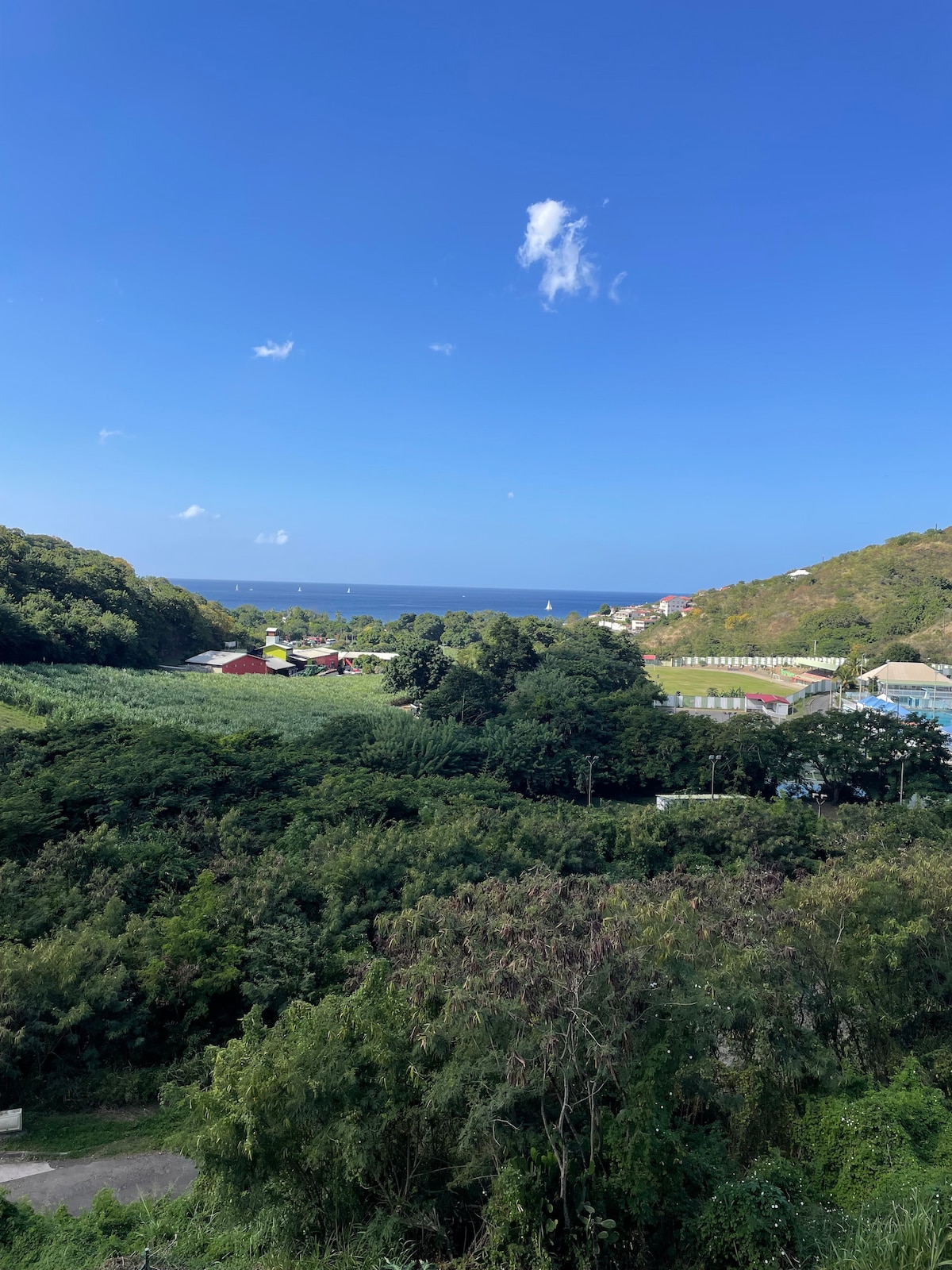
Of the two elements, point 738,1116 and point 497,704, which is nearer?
point 738,1116

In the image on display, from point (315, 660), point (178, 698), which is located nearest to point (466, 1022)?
point (178, 698)

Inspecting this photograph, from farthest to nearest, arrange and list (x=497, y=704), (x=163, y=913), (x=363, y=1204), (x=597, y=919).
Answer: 1. (x=497, y=704)
2. (x=163, y=913)
3. (x=597, y=919)
4. (x=363, y=1204)

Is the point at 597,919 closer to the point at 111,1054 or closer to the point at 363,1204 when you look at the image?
the point at 363,1204

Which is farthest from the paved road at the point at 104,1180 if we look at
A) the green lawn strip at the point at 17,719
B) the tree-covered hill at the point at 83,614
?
the tree-covered hill at the point at 83,614

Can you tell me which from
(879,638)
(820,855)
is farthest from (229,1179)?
(879,638)

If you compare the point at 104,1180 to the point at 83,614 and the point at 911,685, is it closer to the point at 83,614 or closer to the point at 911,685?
the point at 83,614

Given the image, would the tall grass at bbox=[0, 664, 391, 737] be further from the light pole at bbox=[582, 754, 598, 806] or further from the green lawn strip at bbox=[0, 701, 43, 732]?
the light pole at bbox=[582, 754, 598, 806]
